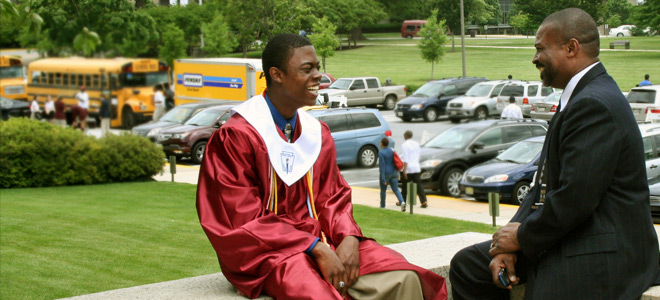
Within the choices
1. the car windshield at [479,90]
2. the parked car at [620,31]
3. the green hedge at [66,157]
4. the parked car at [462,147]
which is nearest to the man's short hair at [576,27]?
the parked car at [462,147]

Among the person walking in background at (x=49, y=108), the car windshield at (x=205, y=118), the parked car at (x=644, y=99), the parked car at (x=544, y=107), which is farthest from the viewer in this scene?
the parked car at (x=544, y=107)

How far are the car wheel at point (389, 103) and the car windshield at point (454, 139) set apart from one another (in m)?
13.3

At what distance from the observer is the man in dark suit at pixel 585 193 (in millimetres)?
3309

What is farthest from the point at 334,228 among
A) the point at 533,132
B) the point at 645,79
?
the point at 645,79

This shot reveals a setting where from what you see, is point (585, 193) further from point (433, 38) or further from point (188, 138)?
point (433, 38)

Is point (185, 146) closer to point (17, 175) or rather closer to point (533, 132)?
point (17, 175)

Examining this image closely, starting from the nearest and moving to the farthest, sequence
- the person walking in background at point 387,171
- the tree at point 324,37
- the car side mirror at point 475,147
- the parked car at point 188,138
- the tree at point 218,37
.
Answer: the tree at point 218,37 → the person walking in background at point 387,171 → the car side mirror at point 475,147 → the tree at point 324,37 → the parked car at point 188,138

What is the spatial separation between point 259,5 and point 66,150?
5.15 m

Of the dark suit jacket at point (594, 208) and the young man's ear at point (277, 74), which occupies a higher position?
the young man's ear at point (277, 74)

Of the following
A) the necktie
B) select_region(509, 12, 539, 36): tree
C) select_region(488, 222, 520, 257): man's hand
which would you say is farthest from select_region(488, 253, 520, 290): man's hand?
select_region(509, 12, 539, 36): tree

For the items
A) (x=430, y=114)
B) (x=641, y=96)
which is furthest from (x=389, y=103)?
(x=641, y=96)

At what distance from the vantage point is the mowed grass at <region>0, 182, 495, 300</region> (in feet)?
26.2

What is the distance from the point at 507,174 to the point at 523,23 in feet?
10.3

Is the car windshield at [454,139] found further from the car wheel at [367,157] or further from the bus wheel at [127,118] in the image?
the bus wheel at [127,118]
